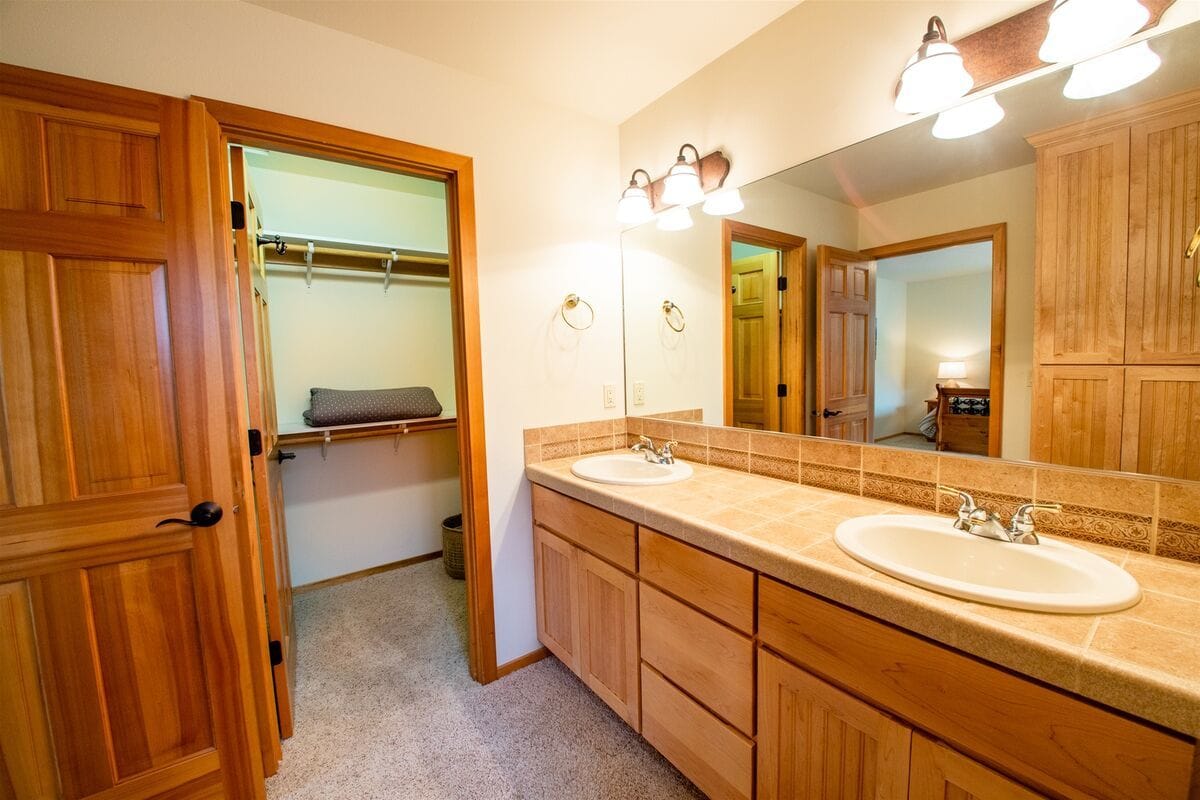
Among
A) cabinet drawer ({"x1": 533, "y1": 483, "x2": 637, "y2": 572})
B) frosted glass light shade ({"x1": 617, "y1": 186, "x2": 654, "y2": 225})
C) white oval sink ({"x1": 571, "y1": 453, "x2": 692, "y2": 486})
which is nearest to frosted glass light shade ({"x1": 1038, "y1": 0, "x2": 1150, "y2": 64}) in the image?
frosted glass light shade ({"x1": 617, "y1": 186, "x2": 654, "y2": 225})

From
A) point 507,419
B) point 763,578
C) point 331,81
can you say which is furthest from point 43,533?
point 763,578

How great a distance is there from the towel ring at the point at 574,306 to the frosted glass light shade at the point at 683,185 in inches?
22.7

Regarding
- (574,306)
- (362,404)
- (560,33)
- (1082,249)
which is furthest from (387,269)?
(1082,249)

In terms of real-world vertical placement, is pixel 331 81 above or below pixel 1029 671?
above

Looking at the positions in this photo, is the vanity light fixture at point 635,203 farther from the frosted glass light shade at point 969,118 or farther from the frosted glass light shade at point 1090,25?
the frosted glass light shade at point 1090,25

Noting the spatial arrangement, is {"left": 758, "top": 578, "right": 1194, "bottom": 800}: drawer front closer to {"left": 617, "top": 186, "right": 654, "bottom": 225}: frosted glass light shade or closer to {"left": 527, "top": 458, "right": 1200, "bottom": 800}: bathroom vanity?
{"left": 527, "top": 458, "right": 1200, "bottom": 800}: bathroom vanity

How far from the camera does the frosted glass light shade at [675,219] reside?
78.6 inches

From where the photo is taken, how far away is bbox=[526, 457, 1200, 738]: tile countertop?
24.2 inches

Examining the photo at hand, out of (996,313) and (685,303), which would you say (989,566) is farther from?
(685,303)

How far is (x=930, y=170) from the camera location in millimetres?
1266

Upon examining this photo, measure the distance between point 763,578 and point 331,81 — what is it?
206cm

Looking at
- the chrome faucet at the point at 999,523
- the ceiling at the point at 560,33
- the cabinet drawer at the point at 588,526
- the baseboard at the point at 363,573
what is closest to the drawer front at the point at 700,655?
the cabinet drawer at the point at 588,526

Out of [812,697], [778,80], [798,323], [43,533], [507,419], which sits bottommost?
[812,697]

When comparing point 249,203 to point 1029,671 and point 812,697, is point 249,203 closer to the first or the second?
point 812,697
